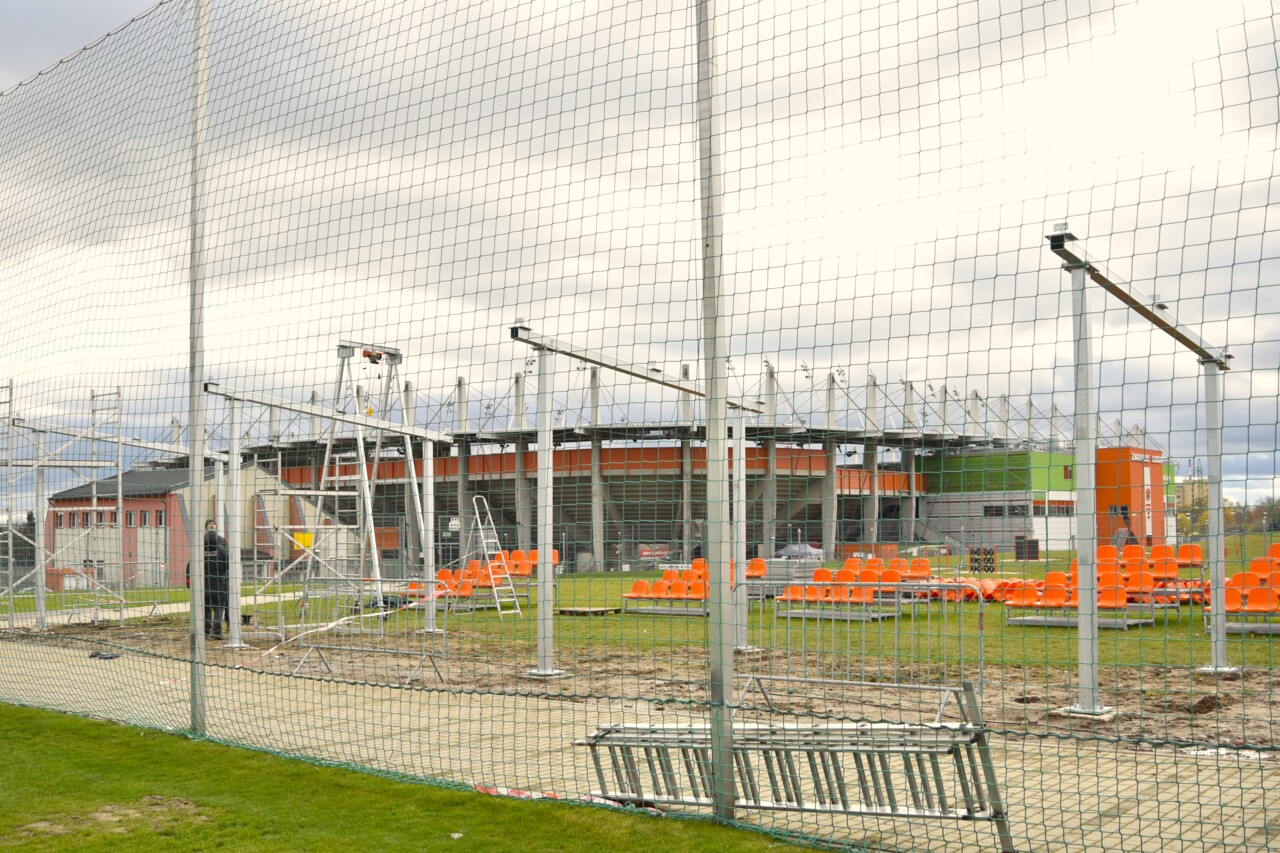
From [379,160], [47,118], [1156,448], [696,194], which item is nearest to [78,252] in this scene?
[47,118]

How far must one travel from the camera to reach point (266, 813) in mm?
5715

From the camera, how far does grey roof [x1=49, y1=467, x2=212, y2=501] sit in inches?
579

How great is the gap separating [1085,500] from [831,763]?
10.7 ft

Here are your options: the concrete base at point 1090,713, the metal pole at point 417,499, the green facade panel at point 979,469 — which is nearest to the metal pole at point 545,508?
the metal pole at point 417,499

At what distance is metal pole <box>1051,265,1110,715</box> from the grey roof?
10234 millimetres

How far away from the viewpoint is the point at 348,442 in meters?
16.1

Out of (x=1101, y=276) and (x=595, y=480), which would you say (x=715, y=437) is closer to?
(x=595, y=480)

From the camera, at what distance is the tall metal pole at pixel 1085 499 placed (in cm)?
698

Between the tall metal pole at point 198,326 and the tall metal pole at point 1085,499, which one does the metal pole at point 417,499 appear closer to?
the tall metal pole at point 198,326

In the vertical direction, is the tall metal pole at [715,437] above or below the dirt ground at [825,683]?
above

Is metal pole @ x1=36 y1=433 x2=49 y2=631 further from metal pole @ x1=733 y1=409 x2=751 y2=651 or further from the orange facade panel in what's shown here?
the orange facade panel

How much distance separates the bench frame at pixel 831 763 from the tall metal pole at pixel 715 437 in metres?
0.08

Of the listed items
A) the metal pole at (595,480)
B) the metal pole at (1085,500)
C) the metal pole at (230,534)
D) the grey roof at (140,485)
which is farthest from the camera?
the grey roof at (140,485)

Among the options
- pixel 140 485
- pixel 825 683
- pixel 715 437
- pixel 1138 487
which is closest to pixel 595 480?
pixel 715 437
